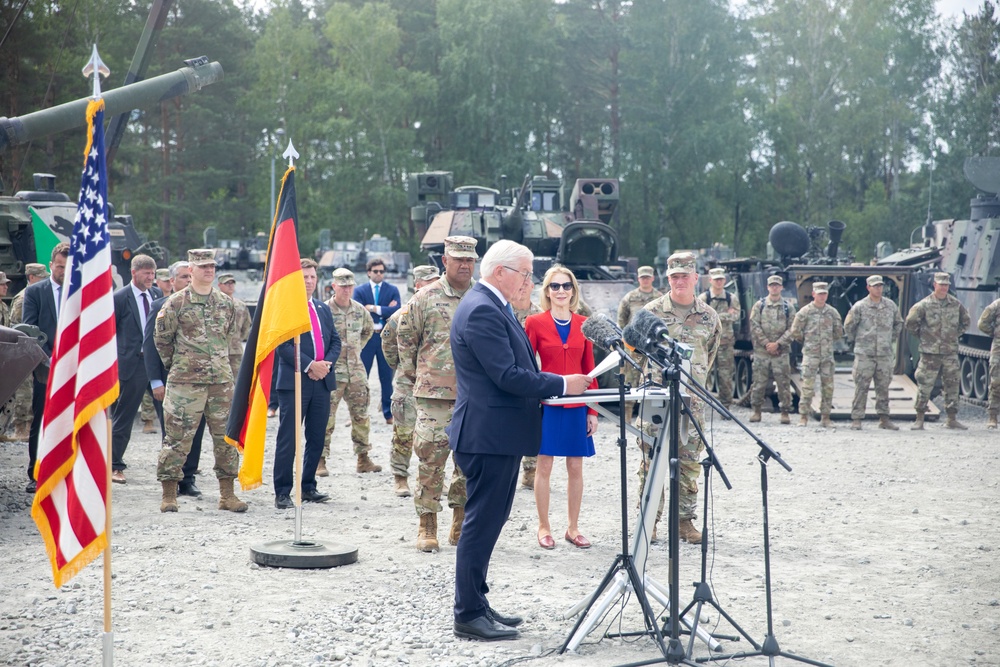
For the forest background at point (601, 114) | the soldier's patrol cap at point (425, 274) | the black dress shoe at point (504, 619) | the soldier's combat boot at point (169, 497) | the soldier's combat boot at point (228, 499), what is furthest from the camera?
the forest background at point (601, 114)

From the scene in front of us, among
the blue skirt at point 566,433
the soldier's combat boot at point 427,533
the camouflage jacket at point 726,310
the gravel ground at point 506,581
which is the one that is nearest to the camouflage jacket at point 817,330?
the camouflage jacket at point 726,310

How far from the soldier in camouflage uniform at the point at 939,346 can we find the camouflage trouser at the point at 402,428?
23.9ft

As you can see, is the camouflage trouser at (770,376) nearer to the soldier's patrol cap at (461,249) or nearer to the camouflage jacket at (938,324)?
the camouflage jacket at (938,324)

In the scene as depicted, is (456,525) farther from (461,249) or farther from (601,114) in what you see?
(601,114)

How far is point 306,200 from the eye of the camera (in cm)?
4097

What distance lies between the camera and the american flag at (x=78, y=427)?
4367 mm

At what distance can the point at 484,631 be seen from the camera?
5168 millimetres

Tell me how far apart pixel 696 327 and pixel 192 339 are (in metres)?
3.56

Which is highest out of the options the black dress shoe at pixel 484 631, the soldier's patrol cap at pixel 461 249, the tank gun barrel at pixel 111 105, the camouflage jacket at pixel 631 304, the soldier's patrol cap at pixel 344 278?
the tank gun barrel at pixel 111 105

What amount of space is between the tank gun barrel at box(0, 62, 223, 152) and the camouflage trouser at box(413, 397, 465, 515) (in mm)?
5743

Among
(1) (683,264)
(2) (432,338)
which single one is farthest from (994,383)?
(2) (432,338)

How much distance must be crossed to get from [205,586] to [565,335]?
2.70 meters

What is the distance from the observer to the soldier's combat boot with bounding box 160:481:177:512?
806 centimetres


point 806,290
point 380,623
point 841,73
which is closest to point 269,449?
point 380,623
